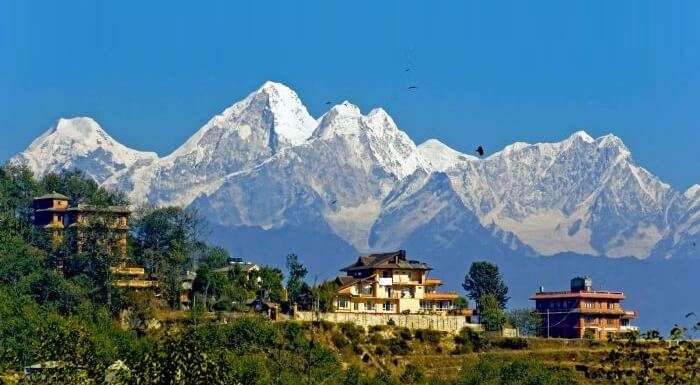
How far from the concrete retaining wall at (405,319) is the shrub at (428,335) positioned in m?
1.65

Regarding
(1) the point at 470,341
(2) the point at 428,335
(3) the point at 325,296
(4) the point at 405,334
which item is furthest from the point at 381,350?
(3) the point at 325,296

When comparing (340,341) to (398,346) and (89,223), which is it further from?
(89,223)

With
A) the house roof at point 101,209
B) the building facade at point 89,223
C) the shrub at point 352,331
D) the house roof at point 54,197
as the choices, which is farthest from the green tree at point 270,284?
the house roof at point 54,197

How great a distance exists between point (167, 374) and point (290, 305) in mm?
111893

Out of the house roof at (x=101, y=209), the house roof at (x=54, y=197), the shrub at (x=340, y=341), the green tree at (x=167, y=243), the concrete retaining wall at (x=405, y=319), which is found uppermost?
the house roof at (x=54, y=197)

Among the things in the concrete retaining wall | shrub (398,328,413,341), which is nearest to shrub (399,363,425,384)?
shrub (398,328,413,341)

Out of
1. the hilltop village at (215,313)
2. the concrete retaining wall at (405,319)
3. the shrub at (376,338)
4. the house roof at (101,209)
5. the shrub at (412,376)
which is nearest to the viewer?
the hilltop village at (215,313)

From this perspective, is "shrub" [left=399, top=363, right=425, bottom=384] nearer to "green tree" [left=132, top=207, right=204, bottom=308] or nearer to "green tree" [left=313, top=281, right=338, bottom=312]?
"green tree" [left=313, top=281, right=338, bottom=312]

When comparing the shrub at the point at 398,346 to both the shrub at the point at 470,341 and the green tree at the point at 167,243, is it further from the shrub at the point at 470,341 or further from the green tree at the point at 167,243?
the green tree at the point at 167,243

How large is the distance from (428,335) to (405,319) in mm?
4140

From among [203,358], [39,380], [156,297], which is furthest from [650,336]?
[156,297]

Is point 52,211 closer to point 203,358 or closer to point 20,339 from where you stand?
point 20,339

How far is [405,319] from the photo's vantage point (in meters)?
180

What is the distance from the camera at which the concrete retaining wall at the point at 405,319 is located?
174000mm
